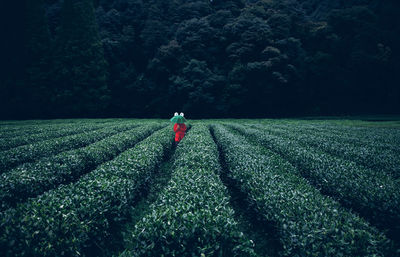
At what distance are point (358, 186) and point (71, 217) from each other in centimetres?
664

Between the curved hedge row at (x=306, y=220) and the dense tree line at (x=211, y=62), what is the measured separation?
103 ft

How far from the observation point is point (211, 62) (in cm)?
3997

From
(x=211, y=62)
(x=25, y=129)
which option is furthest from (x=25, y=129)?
(x=211, y=62)

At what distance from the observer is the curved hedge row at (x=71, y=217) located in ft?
10.5

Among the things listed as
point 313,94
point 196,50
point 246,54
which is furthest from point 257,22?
point 313,94

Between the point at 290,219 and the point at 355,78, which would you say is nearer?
the point at 290,219

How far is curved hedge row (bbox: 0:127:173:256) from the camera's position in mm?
3209

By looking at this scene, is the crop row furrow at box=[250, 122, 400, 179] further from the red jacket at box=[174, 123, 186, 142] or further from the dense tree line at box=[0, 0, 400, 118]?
the dense tree line at box=[0, 0, 400, 118]

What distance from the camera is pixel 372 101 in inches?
1598

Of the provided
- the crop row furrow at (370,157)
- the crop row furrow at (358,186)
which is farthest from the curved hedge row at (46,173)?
the crop row furrow at (370,157)

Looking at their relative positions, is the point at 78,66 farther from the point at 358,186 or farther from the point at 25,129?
the point at 358,186

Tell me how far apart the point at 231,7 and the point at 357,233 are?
153 feet

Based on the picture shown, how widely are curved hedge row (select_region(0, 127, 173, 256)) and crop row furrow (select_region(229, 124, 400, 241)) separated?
582cm

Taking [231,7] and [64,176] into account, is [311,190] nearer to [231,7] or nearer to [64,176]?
[64,176]
